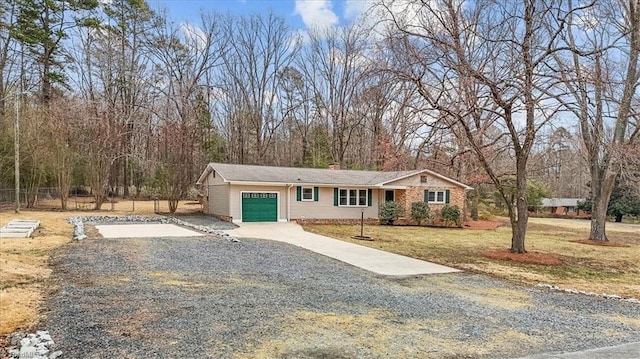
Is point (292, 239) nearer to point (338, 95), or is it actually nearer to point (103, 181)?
point (103, 181)

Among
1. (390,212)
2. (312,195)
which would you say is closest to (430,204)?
(390,212)

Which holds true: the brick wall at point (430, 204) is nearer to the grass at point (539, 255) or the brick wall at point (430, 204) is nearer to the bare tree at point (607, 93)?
the grass at point (539, 255)

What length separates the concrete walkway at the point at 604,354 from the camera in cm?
418

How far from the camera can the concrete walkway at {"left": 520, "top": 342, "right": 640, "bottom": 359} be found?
4.18 m

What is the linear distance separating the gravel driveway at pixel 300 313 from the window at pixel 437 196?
13.7m

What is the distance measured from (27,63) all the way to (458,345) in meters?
32.0

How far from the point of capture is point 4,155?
19641 mm

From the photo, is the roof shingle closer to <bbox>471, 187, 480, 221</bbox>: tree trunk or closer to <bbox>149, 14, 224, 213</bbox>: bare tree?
<bbox>471, 187, 480, 221</bbox>: tree trunk

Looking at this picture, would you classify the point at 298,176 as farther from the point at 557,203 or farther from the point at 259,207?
the point at 557,203

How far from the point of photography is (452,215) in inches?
845

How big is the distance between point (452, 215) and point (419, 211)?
181 cm

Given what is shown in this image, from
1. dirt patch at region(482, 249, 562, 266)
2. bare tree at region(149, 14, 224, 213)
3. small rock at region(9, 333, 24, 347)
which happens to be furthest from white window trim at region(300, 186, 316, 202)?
small rock at region(9, 333, 24, 347)

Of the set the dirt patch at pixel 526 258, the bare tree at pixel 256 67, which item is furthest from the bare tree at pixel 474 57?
the bare tree at pixel 256 67

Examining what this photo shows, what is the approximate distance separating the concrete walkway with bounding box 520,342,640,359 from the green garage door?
1571 cm
